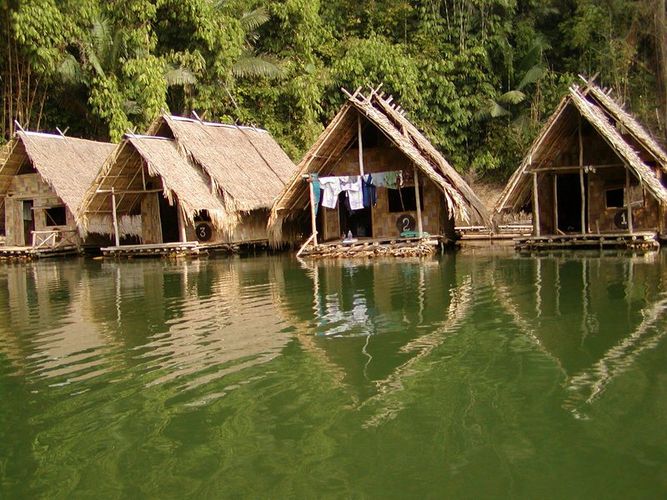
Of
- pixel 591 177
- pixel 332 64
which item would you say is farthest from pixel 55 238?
pixel 591 177

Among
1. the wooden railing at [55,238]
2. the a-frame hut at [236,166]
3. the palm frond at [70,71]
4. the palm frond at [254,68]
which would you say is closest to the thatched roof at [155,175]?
the a-frame hut at [236,166]

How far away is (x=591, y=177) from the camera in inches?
704

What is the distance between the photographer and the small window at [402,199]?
19250 mm

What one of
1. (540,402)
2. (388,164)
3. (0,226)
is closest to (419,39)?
(388,164)

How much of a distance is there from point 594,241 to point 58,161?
14938mm

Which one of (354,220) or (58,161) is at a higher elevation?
(58,161)

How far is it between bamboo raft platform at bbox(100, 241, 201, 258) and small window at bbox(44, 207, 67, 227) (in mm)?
3974

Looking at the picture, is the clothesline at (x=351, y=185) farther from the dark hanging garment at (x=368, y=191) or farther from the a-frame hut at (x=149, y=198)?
the a-frame hut at (x=149, y=198)

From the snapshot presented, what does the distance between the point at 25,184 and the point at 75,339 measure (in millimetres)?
17305

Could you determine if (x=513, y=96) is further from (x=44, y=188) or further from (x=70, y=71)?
(x=44, y=188)

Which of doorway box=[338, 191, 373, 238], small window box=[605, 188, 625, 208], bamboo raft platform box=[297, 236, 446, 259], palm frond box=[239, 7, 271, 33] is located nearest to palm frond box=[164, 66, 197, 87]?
palm frond box=[239, 7, 271, 33]

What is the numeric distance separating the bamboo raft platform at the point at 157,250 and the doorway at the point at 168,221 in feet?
5.87

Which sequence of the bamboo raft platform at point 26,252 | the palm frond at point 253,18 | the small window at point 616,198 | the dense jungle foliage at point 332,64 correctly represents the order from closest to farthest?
the small window at point 616,198 < the bamboo raft platform at point 26,252 < the dense jungle foliage at point 332,64 < the palm frond at point 253,18

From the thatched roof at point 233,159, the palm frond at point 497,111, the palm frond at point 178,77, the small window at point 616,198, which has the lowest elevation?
the small window at point 616,198
